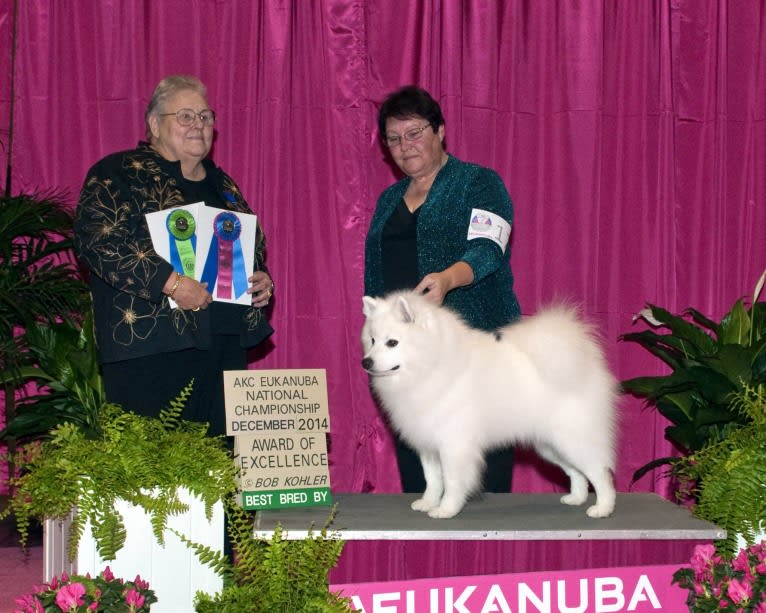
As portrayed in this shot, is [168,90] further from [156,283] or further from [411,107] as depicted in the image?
[411,107]

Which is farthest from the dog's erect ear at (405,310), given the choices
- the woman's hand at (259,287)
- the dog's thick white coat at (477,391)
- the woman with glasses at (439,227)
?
→ the woman's hand at (259,287)

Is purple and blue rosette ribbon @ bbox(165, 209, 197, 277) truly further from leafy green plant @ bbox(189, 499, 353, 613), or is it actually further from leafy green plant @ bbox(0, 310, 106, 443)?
leafy green plant @ bbox(0, 310, 106, 443)

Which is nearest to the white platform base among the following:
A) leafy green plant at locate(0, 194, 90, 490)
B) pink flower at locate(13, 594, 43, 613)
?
pink flower at locate(13, 594, 43, 613)

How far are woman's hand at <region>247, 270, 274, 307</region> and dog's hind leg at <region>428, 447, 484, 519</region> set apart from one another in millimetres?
869

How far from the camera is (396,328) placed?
9.01 ft

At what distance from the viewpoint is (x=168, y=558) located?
8.02 feet

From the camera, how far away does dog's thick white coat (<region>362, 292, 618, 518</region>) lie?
2729 millimetres

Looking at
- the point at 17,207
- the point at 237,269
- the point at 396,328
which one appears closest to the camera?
the point at 396,328

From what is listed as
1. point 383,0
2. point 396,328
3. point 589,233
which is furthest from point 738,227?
point 396,328

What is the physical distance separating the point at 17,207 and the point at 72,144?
66 cm

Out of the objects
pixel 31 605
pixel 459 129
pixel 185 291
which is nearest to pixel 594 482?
pixel 185 291

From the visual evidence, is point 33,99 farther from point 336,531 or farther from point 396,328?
point 336,531

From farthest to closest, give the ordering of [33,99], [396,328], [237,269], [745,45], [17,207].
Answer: [745,45] < [33,99] < [17,207] < [237,269] < [396,328]

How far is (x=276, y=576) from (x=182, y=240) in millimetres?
1174
